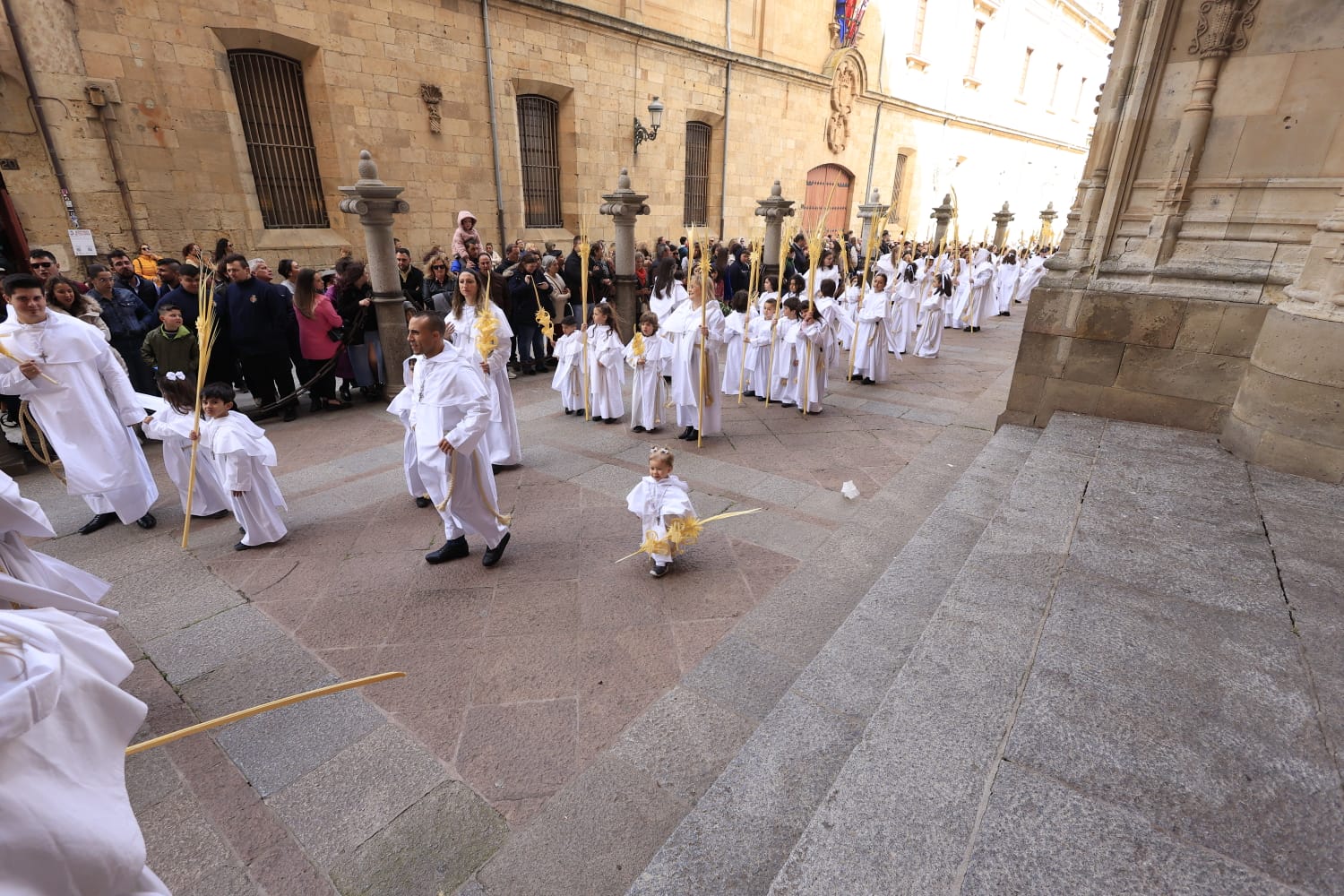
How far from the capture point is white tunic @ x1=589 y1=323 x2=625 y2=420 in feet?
23.3

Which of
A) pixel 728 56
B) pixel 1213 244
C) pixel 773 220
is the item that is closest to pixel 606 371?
pixel 1213 244

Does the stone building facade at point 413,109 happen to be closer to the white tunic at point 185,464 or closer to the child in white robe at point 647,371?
the white tunic at point 185,464

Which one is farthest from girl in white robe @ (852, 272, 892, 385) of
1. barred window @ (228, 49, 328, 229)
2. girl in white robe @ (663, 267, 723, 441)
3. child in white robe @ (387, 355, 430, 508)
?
barred window @ (228, 49, 328, 229)

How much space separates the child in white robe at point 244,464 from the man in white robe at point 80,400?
830 mm

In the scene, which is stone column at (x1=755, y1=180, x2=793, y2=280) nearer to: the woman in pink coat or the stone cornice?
the stone cornice

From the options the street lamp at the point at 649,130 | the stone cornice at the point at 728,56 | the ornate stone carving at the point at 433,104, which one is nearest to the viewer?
the ornate stone carving at the point at 433,104

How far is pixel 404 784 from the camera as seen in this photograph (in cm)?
261

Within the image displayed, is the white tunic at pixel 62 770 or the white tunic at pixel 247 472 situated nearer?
the white tunic at pixel 62 770

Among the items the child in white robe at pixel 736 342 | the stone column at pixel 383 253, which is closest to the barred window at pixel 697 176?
the child in white robe at pixel 736 342

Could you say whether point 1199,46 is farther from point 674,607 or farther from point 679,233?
point 679,233

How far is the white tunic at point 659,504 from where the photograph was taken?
398 cm

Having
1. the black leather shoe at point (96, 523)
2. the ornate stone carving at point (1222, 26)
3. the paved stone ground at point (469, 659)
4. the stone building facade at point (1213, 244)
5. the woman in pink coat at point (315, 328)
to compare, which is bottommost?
the black leather shoe at point (96, 523)

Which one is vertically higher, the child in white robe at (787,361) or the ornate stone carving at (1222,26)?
the ornate stone carving at (1222,26)

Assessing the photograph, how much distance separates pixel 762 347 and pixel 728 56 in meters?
11.9
